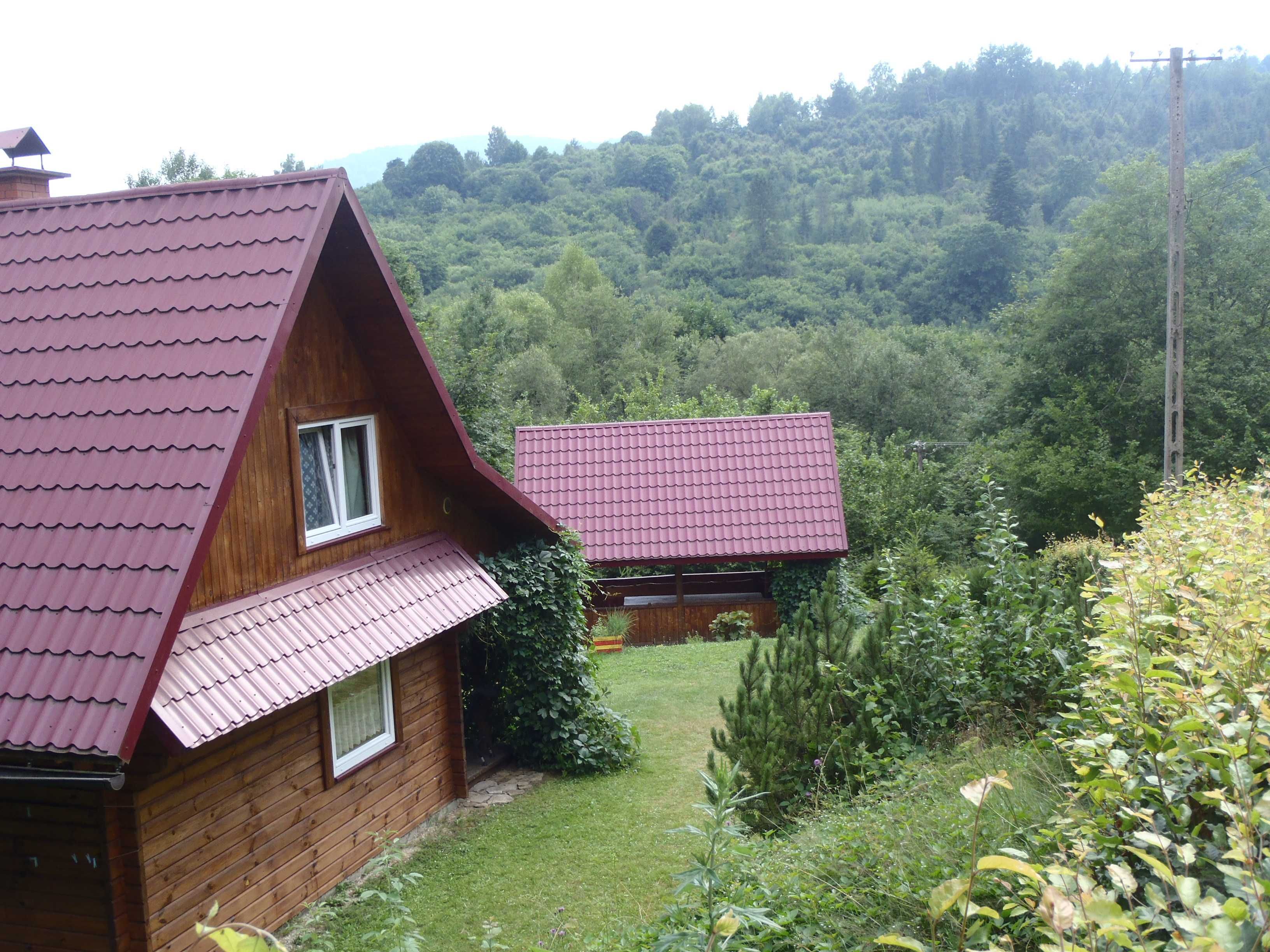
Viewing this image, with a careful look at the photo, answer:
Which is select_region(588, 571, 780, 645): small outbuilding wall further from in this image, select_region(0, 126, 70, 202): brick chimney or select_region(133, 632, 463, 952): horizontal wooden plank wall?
select_region(0, 126, 70, 202): brick chimney

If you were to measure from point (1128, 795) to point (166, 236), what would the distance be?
25.0ft

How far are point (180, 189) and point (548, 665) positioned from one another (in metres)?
6.26

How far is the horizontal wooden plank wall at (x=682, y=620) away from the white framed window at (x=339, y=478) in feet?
36.8

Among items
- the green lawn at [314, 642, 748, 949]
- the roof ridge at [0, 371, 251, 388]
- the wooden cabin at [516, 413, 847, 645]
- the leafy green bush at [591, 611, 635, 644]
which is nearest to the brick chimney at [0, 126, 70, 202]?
the roof ridge at [0, 371, 251, 388]

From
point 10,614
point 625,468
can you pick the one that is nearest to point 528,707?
point 10,614

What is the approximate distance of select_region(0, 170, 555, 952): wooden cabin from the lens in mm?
5754

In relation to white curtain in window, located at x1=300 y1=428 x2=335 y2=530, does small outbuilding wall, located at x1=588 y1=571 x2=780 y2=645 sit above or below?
below

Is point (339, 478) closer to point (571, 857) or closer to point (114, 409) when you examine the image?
point (114, 409)

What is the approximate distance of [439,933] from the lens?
25.4ft

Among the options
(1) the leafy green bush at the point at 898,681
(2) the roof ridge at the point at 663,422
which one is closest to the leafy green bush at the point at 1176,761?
(1) the leafy green bush at the point at 898,681

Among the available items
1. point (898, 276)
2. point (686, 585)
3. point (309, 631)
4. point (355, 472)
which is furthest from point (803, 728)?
point (898, 276)

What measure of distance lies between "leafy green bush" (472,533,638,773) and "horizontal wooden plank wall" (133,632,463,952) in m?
1.48

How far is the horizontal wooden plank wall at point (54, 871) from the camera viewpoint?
5895mm

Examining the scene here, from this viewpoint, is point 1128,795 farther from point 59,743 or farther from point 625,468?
point 625,468
